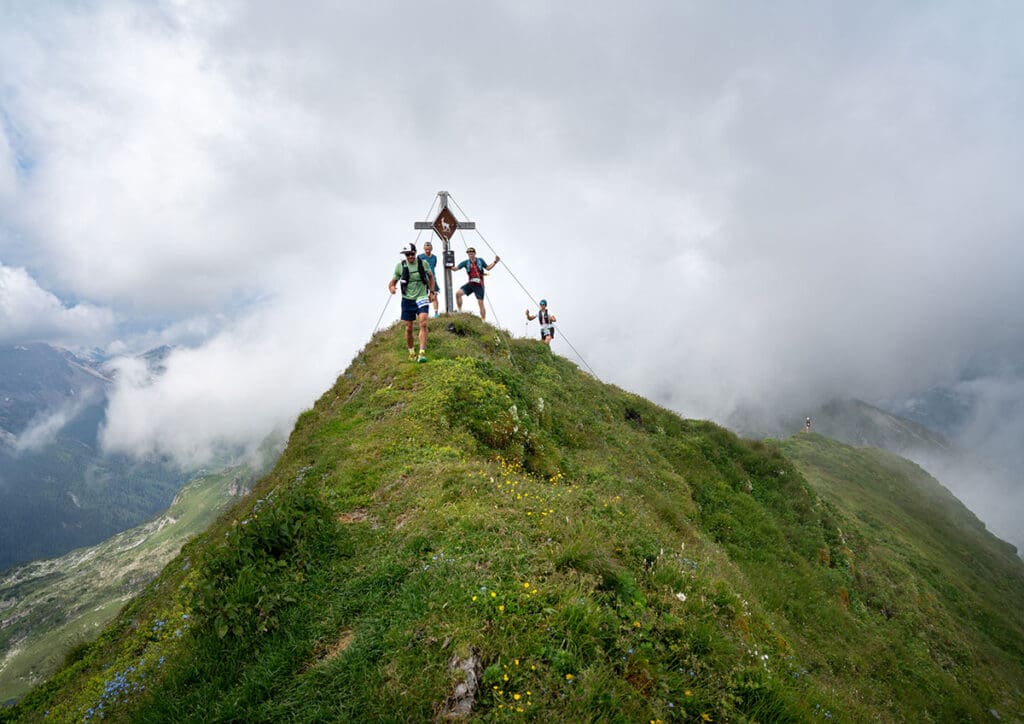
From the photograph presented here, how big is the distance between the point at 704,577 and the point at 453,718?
528cm

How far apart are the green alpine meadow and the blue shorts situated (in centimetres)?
183

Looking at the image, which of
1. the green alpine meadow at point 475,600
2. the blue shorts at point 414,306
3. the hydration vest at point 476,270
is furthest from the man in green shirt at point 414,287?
the hydration vest at point 476,270

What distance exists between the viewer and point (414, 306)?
618 inches

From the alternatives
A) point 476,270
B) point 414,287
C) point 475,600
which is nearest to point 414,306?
point 414,287

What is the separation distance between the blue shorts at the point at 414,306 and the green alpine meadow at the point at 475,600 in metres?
1.83

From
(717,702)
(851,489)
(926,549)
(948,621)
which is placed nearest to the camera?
(717,702)

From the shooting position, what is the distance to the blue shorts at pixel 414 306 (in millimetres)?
15570

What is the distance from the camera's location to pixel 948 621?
81.1 ft

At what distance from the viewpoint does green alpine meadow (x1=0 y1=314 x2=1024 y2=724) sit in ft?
16.7

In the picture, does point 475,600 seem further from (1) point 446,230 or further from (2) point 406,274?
(1) point 446,230

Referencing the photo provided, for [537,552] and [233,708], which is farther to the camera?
[537,552]

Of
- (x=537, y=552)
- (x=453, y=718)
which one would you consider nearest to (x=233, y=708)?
(x=453, y=718)

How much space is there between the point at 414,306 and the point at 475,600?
1150 cm

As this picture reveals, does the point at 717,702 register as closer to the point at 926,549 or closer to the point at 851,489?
the point at 926,549
